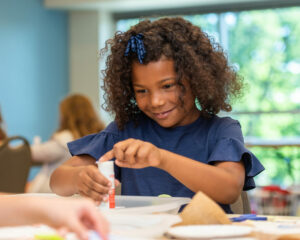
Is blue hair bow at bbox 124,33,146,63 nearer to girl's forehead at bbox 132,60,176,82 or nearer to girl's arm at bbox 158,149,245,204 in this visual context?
girl's forehead at bbox 132,60,176,82

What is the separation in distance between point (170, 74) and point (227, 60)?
276 mm

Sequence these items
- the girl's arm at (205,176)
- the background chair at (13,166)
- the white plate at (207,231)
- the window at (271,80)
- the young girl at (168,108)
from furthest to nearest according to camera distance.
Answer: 1. the window at (271,80)
2. the background chair at (13,166)
3. the young girl at (168,108)
4. the girl's arm at (205,176)
5. the white plate at (207,231)

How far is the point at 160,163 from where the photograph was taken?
120cm

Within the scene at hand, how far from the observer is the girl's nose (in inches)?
55.8

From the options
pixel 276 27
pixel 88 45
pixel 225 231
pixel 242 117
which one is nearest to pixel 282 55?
pixel 276 27

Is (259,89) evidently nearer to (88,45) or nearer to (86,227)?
(88,45)

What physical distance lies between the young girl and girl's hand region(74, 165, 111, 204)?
0.18ft

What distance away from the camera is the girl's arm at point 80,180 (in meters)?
1.14

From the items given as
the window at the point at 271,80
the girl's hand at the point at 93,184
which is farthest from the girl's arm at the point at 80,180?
the window at the point at 271,80

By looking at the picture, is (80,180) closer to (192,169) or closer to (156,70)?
(192,169)

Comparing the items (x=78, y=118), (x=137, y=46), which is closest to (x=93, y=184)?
(x=137, y=46)

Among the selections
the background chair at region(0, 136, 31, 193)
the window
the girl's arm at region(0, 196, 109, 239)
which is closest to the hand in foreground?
the girl's arm at region(0, 196, 109, 239)

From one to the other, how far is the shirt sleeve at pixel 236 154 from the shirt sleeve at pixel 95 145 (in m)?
0.35

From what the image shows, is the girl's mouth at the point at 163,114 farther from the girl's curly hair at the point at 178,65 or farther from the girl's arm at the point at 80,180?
the girl's arm at the point at 80,180
